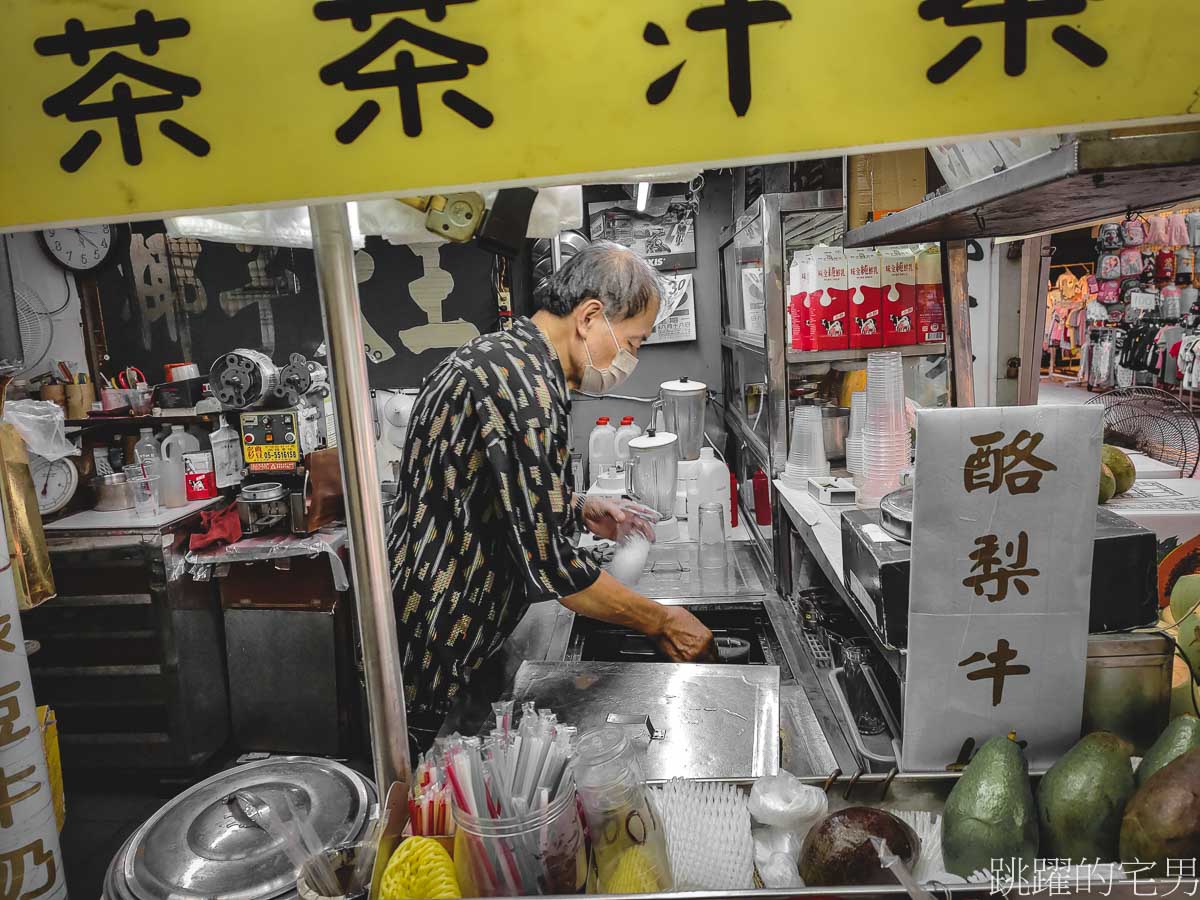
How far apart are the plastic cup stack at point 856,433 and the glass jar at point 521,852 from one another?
6.36ft

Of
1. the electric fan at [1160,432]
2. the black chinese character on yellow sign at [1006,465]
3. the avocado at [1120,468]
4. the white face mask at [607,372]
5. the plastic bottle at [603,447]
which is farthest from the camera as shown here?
the plastic bottle at [603,447]

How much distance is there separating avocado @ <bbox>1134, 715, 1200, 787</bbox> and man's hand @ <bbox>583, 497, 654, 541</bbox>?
187 centimetres

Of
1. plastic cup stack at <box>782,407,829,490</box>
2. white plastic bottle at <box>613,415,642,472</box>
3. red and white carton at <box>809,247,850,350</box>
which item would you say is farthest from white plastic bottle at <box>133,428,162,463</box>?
red and white carton at <box>809,247,850,350</box>

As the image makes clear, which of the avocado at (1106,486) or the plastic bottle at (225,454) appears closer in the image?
the avocado at (1106,486)

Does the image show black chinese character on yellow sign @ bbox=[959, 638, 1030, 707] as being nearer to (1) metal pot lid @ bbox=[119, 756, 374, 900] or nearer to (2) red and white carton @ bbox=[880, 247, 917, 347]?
(1) metal pot lid @ bbox=[119, 756, 374, 900]

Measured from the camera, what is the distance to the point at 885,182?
75.0 inches

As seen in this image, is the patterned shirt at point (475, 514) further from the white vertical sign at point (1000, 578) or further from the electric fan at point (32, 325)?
the electric fan at point (32, 325)

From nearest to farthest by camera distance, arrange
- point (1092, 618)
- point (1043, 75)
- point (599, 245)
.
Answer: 1. point (1043, 75)
2. point (1092, 618)
3. point (599, 245)

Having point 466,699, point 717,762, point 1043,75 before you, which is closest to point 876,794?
point 717,762

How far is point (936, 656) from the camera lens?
1.09 metres

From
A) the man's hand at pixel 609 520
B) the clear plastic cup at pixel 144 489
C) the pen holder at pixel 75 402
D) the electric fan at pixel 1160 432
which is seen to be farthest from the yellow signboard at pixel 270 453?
the electric fan at pixel 1160 432

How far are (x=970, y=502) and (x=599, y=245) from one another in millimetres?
1563

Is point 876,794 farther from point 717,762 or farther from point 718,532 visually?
point 718,532

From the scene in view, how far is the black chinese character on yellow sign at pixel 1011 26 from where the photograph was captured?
0.67 metres
